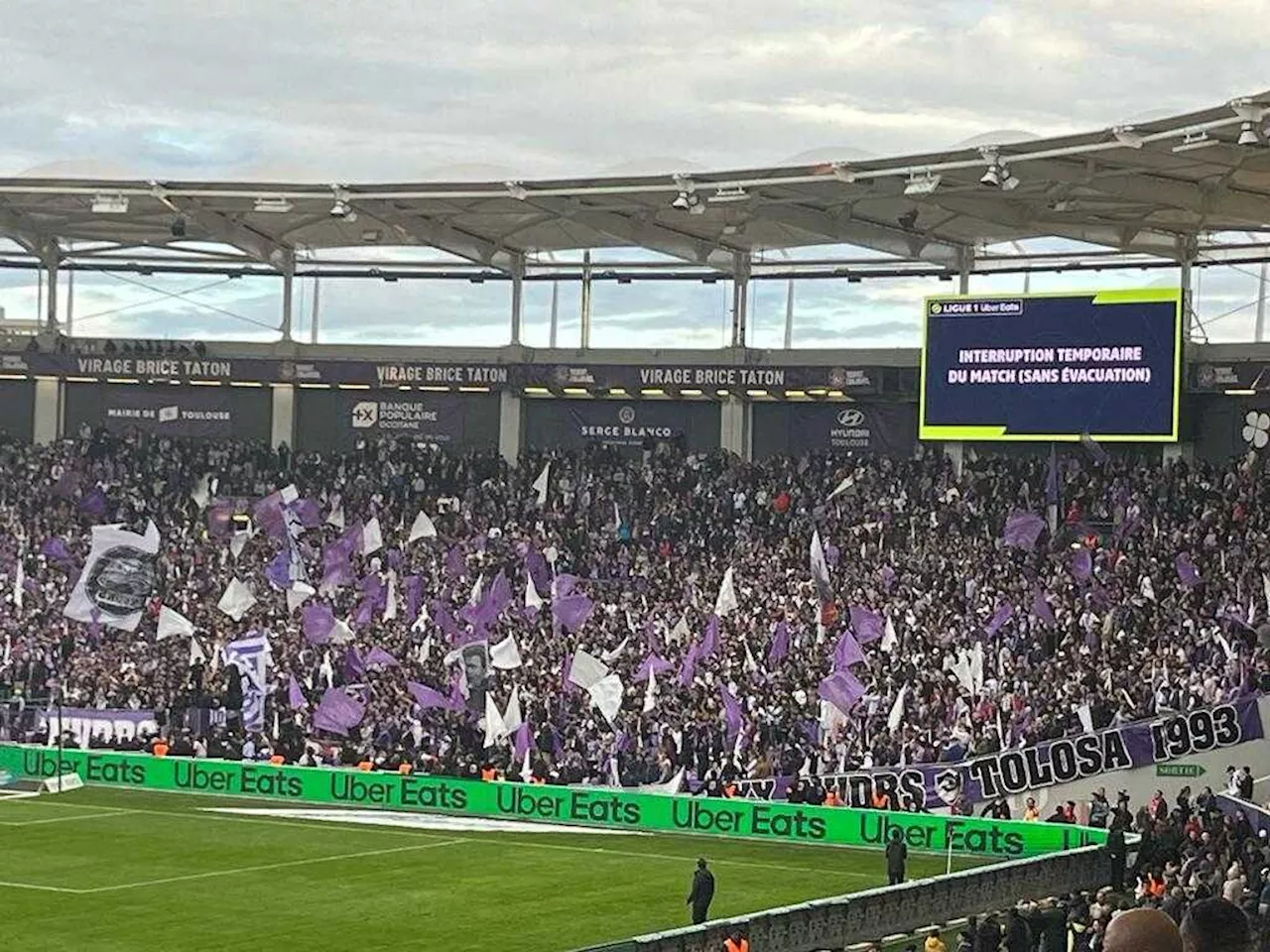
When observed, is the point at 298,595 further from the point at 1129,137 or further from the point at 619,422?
the point at 1129,137

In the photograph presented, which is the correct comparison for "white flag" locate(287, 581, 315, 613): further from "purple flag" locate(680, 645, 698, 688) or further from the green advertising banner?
"purple flag" locate(680, 645, 698, 688)

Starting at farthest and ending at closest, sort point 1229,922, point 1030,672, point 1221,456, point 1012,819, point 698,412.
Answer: point 698,412, point 1221,456, point 1030,672, point 1012,819, point 1229,922

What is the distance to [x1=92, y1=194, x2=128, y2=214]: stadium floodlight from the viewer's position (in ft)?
154

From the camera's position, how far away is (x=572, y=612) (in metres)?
43.5

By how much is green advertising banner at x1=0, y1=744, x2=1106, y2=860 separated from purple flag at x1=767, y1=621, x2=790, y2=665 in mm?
4476

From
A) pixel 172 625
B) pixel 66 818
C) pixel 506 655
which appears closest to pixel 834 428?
pixel 506 655

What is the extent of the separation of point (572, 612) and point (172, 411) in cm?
1815

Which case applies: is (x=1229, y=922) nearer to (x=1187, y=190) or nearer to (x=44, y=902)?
(x=44, y=902)

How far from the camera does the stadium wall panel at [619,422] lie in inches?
2092

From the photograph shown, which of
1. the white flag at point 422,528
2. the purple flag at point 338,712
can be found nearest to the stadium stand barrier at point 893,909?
the purple flag at point 338,712

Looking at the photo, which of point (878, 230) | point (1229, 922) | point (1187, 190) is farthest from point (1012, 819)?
point (1229, 922)

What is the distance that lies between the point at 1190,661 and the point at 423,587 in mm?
17773

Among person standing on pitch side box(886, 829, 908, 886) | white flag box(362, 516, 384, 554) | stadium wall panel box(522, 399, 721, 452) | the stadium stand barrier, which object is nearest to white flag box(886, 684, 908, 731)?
person standing on pitch side box(886, 829, 908, 886)

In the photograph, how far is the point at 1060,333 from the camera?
41.0 m
